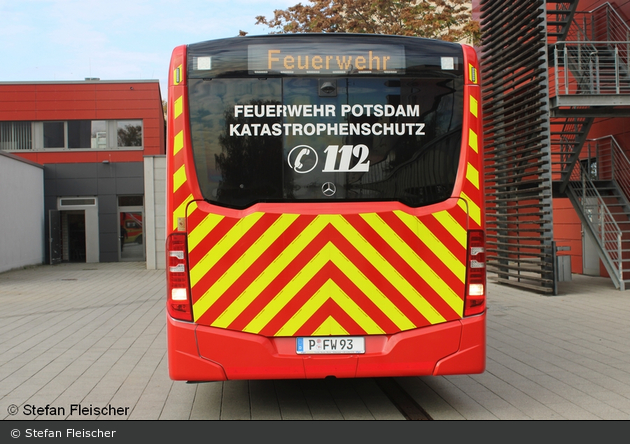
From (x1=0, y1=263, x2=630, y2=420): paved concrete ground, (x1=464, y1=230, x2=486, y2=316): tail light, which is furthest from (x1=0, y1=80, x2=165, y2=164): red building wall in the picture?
(x1=464, y1=230, x2=486, y2=316): tail light

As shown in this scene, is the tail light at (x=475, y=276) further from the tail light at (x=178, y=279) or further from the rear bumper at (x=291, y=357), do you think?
the tail light at (x=178, y=279)

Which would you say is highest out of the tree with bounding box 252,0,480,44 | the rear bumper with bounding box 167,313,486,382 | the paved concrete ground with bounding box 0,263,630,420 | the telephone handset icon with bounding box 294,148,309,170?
the tree with bounding box 252,0,480,44

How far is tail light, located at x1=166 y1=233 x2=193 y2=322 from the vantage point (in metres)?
4.95

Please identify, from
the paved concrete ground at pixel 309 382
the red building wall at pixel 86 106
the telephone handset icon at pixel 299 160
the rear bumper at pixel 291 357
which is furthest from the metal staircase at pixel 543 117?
the red building wall at pixel 86 106

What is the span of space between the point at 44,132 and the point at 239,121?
26577mm

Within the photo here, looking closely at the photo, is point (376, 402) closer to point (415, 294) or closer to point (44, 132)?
point (415, 294)

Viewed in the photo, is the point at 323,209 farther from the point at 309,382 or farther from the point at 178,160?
the point at 309,382

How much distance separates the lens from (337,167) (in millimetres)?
5062

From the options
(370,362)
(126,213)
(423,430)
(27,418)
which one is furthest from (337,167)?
(126,213)

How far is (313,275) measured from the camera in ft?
16.4

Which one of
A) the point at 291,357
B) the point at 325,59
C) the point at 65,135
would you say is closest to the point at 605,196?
the point at 325,59

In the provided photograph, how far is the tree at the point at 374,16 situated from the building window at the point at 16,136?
12.3 meters

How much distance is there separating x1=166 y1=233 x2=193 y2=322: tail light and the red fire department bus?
0.03 feet

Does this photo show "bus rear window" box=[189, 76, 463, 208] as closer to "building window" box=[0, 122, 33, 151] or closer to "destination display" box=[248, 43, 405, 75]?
"destination display" box=[248, 43, 405, 75]
